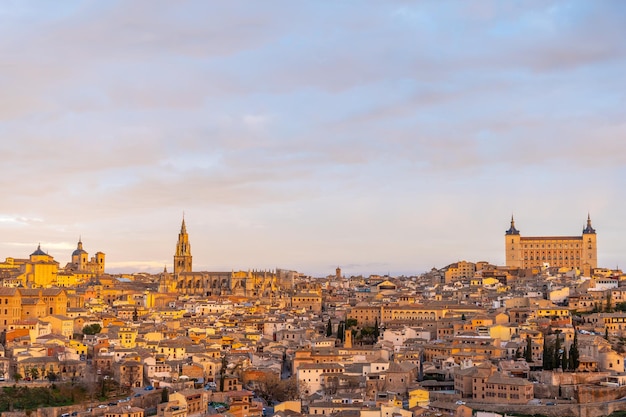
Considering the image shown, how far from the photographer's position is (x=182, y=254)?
8050 cm

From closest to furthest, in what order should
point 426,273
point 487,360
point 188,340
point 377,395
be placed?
1. point 377,395
2. point 487,360
3. point 188,340
4. point 426,273

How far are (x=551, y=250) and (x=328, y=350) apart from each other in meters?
36.1

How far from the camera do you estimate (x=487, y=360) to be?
3647cm

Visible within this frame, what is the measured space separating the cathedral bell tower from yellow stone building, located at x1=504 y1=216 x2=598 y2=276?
25636 mm

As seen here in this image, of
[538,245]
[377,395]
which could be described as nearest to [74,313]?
[377,395]

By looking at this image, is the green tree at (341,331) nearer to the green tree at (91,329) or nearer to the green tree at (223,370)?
the green tree at (223,370)

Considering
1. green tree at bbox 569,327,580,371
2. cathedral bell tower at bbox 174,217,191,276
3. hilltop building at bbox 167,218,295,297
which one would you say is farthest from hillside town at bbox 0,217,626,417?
cathedral bell tower at bbox 174,217,191,276

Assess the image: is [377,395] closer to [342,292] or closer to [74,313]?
[74,313]

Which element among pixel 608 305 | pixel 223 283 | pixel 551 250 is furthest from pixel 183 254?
pixel 608 305

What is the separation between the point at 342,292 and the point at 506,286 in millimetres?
14225

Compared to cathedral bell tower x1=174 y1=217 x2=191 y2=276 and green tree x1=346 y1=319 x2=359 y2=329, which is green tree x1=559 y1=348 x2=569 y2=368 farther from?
cathedral bell tower x1=174 y1=217 x2=191 y2=276

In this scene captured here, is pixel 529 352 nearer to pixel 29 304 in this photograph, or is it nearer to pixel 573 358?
pixel 573 358

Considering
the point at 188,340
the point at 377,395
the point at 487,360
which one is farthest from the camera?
the point at 188,340

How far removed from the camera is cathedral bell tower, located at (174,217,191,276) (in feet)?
262
